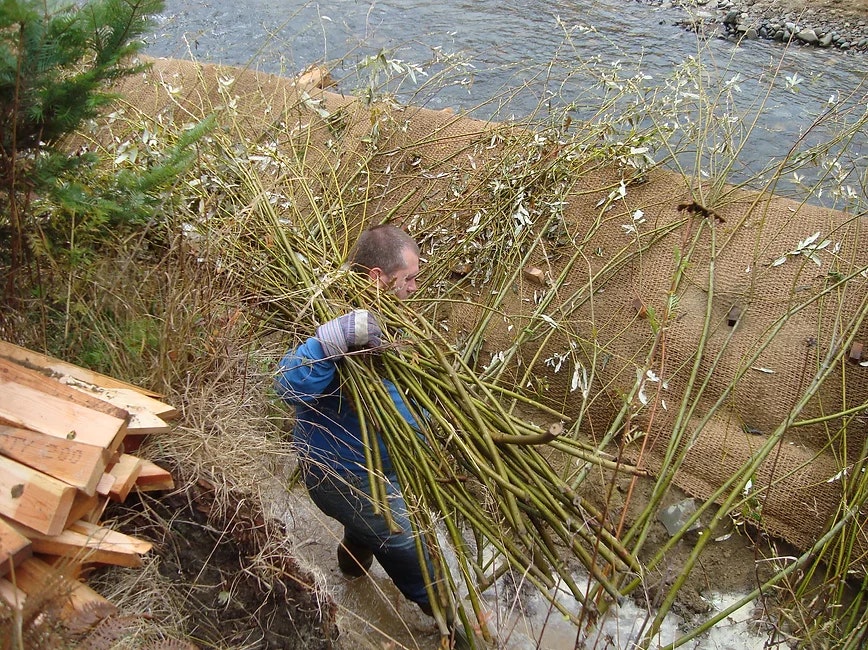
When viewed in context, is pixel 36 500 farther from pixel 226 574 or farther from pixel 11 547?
pixel 226 574

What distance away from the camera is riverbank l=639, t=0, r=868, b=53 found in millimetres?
7469

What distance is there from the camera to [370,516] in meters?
2.63

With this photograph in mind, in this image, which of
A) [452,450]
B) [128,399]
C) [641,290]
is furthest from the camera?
[641,290]

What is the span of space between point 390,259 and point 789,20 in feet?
23.0

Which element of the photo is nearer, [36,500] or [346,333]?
[36,500]

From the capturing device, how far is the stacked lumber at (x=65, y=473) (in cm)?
171

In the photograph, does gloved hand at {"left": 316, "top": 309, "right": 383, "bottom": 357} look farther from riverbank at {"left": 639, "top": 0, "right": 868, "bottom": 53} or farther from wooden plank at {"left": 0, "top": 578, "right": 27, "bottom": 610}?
riverbank at {"left": 639, "top": 0, "right": 868, "bottom": 53}

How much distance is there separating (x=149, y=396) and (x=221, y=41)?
6.20 m

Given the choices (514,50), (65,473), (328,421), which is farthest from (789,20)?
(65,473)

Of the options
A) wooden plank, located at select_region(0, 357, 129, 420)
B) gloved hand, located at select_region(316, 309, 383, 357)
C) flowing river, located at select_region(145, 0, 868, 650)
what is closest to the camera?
wooden plank, located at select_region(0, 357, 129, 420)

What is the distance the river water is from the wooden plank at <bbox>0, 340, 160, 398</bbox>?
4.30 m

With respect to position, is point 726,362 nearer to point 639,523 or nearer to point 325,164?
point 639,523

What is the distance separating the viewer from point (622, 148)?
4012 mm

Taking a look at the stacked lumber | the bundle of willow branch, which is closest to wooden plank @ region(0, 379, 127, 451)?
the stacked lumber
